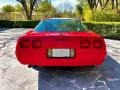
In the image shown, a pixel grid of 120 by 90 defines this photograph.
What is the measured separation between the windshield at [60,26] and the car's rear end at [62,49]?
794 millimetres

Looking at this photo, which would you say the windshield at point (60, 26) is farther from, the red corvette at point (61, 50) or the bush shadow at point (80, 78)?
the bush shadow at point (80, 78)

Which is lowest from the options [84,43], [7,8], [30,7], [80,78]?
[80,78]

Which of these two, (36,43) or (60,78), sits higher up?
(36,43)

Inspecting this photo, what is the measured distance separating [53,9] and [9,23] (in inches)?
582

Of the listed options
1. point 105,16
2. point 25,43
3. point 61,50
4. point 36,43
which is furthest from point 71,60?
point 105,16

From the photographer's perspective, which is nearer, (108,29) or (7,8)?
(108,29)

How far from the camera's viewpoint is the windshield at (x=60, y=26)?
254 inches

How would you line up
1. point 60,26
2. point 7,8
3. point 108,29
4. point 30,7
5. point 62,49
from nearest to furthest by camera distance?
point 62,49 < point 60,26 < point 108,29 < point 30,7 < point 7,8

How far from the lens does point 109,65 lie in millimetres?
7164

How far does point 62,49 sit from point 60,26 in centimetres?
119

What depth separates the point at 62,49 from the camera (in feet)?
18.2

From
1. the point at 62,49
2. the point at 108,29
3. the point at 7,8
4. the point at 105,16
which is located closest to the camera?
the point at 62,49

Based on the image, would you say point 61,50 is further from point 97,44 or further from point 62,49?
point 97,44

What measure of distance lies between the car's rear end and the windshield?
794 millimetres
